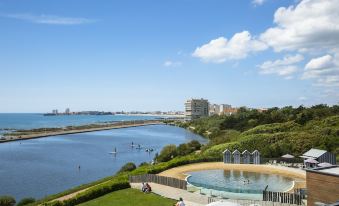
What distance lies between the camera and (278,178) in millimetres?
38375

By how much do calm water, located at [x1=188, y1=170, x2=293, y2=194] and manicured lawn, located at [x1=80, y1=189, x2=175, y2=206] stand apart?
6.80 m

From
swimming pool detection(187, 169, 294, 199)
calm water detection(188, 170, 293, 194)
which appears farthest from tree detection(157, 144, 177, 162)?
calm water detection(188, 170, 293, 194)

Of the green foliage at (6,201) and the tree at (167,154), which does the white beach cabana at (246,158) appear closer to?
the tree at (167,154)

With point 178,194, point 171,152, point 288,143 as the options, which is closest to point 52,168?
point 171,152

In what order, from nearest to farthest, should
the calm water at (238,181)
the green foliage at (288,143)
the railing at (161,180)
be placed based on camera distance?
the railing at (161,180) → the calm water at (238,181) → the green foliage at (288,143)

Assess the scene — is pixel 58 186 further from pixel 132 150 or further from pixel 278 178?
pixel 132 150

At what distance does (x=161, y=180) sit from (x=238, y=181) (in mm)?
8802

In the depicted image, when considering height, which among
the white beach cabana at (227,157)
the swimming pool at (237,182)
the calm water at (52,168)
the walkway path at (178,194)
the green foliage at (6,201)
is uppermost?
the white beach cabana at (227,157)

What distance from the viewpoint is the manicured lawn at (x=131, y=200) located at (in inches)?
1087

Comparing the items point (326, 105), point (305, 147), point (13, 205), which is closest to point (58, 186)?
point (13, 205)

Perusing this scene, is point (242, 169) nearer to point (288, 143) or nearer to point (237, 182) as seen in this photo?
point (237, 182)

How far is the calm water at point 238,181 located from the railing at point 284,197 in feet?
11.1

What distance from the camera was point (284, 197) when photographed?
2722 centimetres

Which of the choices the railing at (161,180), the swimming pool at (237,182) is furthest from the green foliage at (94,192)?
the swimming pool at (237,182)
